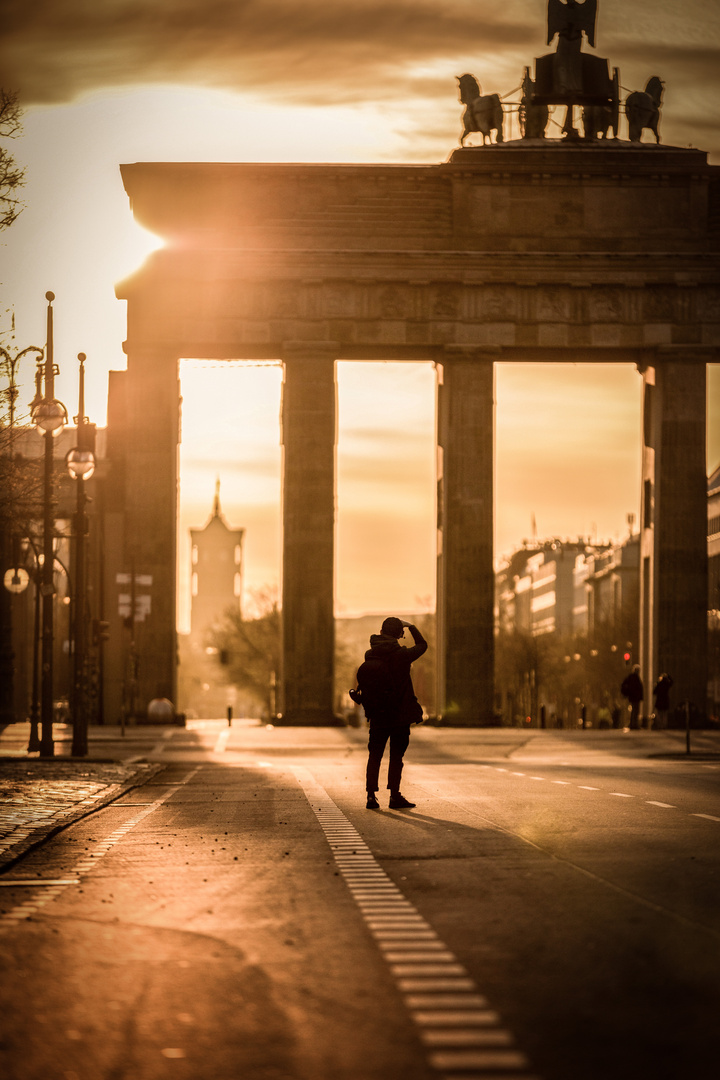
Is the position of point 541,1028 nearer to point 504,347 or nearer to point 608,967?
point 608,967

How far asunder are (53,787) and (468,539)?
39686 mm

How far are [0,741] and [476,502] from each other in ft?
72.4

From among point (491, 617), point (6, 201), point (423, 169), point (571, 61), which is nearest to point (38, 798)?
point (6, 201)

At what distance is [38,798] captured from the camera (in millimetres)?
19141

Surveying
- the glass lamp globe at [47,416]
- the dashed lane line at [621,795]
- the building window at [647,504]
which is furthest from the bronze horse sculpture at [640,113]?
the dashed lane line at [621,795]

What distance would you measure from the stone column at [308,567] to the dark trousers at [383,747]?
42.3 meters

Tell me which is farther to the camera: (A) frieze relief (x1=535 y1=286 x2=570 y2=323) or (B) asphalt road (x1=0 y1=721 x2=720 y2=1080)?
(A) frieze relief (x1=535 y1=286 x2=570 y2=323)

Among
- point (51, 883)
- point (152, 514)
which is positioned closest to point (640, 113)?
point (152, 514)

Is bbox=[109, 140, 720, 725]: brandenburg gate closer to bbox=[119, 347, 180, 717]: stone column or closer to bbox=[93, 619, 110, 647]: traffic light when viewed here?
bbox=[119, 347, 180, 717]: stone column

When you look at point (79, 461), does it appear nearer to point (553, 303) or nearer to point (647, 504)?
point (553, 303)

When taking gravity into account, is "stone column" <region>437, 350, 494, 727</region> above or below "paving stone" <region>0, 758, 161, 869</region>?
above

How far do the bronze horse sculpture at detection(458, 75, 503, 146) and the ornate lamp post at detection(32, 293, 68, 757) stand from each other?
3448cm

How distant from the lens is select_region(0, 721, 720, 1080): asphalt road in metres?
5.56

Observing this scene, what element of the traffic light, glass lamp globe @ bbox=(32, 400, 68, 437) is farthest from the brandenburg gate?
glass lamp globe @ bbox=(32, 400, 68, 437)
